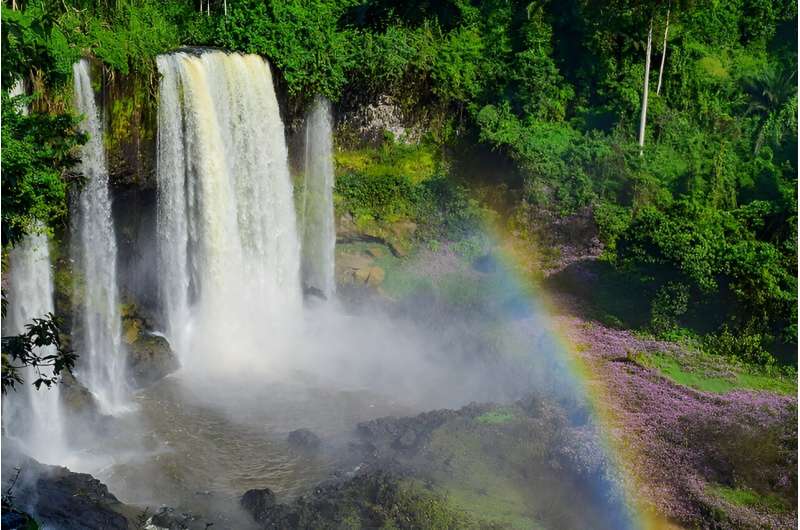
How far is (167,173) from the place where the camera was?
1727 centimetres

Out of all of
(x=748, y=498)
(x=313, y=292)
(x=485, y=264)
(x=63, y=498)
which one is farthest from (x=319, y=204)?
(x=748, y=498)

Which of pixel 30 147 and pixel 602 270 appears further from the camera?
pixel 602 270

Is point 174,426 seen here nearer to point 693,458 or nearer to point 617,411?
point 617,411

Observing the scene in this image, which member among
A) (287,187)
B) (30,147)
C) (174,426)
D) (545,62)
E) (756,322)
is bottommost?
(174,426)

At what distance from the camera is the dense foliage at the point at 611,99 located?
1808cm

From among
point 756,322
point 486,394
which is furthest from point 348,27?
point 756,322

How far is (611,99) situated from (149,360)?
53.0 feet

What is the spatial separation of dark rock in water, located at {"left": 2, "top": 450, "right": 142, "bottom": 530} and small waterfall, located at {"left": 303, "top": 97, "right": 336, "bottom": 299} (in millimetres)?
10851

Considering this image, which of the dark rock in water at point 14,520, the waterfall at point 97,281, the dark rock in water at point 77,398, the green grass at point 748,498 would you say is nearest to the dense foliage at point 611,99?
the waterfall at point 97,281

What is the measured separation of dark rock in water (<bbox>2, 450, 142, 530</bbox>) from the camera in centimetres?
1102

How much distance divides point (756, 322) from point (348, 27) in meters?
14.7

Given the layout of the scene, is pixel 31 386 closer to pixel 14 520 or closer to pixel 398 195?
pixel 14 520

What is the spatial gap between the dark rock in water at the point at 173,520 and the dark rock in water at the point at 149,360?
17.2ft

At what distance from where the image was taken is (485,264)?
2250 centimetres
